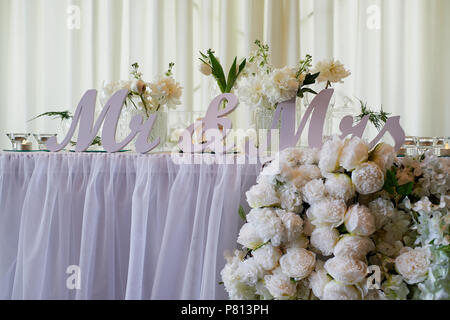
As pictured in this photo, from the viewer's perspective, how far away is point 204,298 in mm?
1202

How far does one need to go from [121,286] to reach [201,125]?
54 cm

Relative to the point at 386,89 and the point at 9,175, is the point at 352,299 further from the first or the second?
the point at 386,89

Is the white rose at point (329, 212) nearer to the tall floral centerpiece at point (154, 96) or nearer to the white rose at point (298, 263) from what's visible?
the white rose at point (298, 263)

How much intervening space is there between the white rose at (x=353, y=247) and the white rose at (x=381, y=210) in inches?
2.6

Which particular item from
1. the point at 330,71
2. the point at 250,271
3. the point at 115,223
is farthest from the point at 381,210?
the point at 115,223

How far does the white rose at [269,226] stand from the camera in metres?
0.99

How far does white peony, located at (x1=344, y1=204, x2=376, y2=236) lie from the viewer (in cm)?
94

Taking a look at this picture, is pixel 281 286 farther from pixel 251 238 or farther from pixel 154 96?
pixel 154 96

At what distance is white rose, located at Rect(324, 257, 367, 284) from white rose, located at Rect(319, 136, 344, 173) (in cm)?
21

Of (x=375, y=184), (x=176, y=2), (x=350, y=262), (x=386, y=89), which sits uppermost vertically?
(x=176, y=2)

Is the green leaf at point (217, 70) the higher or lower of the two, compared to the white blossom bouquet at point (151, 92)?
higher

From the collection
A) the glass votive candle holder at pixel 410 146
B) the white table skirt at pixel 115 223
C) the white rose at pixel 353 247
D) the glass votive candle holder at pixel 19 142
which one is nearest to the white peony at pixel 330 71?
the glass votive candle holder at pixel 410 146

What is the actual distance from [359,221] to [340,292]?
16cm

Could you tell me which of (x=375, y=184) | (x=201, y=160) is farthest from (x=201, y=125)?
(x=375, y=184)
